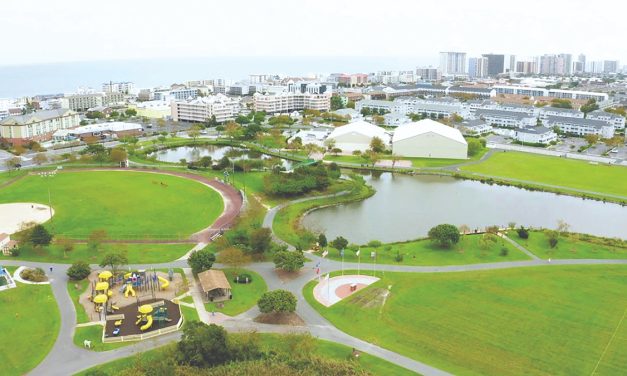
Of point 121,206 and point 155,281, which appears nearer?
point 155,281

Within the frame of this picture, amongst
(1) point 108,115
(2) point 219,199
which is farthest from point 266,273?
(1) point 108,115

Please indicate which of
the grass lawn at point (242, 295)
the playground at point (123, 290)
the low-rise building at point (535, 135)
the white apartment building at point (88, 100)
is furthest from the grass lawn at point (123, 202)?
the white apartment building at point (88, 100)

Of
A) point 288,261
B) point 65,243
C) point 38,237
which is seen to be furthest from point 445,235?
point 38,237

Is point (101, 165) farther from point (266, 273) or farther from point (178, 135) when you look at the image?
point (266, 273)

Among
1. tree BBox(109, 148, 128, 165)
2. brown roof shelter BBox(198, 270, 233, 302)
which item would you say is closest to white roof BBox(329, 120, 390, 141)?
tree BBox(109, 148, 128, 165)

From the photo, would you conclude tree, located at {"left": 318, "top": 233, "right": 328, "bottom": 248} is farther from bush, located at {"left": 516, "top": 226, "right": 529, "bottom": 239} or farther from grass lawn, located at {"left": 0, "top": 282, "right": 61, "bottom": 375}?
grass lawn, located at {"left": 0, "top": 282, "right": 61, "bottom": 375}
